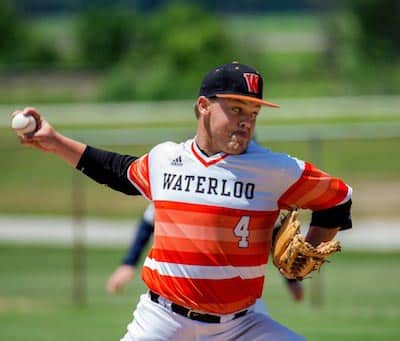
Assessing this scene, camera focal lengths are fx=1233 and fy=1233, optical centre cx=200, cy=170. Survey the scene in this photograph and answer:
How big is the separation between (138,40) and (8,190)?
45.5m

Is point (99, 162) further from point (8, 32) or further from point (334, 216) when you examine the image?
point (8, 32)

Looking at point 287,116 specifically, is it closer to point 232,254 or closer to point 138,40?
point 138,40

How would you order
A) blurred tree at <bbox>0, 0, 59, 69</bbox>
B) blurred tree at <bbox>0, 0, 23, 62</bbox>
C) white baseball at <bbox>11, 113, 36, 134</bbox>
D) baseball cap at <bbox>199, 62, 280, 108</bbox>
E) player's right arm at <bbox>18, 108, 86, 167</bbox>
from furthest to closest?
1. blurred tree at <bbox>0, 0, 23, 62</bbox>
2. blurred tree at <bbox>0, 0, 59, 69</bbox>
3. player's right arm at <bbox>18, 108, 86, 167</bbox>
4. white baseball at <bbox>11, 113, 36, 134</bbox>
5. baseball cap at <bbox>199, 62, 280, 108</bbox>

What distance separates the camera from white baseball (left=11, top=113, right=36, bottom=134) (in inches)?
253

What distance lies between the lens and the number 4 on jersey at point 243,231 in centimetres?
632

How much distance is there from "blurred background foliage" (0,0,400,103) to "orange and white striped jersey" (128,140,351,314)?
46803mm

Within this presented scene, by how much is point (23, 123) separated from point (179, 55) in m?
54.3

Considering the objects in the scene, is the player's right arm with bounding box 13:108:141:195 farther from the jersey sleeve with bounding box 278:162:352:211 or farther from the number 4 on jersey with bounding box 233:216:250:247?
the jersey sleeve with bounding box 278:162:352:211

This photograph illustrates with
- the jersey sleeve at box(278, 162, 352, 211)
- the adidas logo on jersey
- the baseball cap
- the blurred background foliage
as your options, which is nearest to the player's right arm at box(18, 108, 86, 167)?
the adidas logo on jersey

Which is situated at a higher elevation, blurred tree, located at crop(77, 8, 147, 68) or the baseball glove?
the baseball glove

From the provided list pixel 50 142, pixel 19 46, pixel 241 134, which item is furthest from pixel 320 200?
pixel 19 46

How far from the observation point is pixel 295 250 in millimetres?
6324

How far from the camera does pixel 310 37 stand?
281 feet

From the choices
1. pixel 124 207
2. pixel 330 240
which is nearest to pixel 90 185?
pixel 124 207
